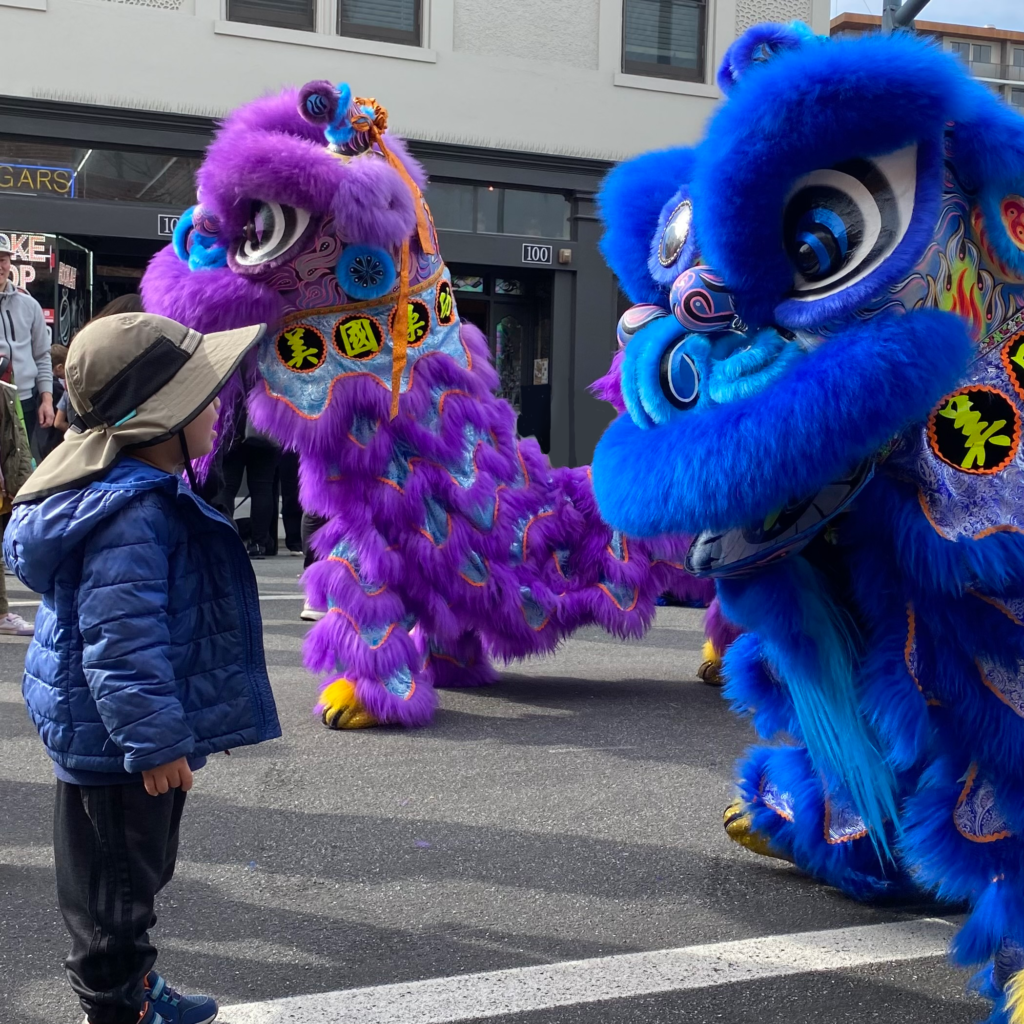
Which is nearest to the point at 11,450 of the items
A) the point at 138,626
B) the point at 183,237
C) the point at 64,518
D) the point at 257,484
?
the point at 183,237

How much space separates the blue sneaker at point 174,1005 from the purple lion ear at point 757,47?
1892mm

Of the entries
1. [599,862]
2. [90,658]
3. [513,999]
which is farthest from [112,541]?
[599,862]

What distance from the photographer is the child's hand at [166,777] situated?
6.88 ft

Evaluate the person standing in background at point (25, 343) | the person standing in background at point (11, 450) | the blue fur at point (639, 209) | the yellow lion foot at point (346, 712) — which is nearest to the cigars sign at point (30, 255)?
the person standing in background at point (25, 343)

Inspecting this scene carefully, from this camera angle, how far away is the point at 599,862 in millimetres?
3268

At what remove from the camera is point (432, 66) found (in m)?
12.9

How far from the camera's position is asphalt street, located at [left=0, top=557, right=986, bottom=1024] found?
8.26 ft

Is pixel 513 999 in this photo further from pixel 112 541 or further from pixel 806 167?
pixel 806 167

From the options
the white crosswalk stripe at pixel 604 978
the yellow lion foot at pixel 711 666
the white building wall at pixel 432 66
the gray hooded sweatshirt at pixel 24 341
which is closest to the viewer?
the white crosswalk stripe at pixel 604 978

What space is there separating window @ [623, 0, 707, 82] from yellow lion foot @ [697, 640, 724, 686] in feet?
32.1

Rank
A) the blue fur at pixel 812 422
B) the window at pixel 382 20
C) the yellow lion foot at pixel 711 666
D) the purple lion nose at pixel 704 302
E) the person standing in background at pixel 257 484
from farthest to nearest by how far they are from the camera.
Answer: the window at pixel 382 20 < the person standing in background at pixel 257 484 < the yellow lion foot at pixel 711 666 < the purple lion nose at pixel 704 302 < the blue fur at pixel 812 422

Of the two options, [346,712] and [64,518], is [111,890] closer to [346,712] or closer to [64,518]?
[64,518]

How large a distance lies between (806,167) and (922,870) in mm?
1230

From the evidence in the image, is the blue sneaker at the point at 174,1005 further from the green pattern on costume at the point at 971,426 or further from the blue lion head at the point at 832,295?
the green pattern on costume at the point at 971,426
